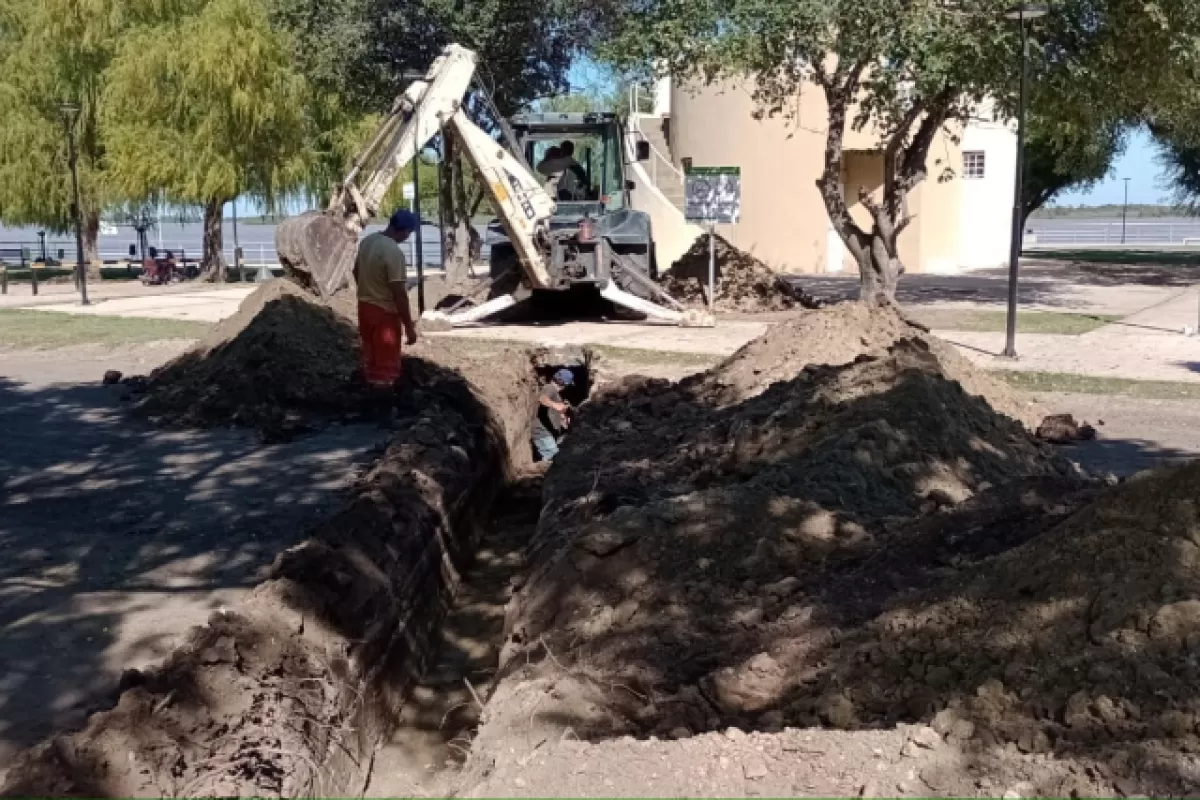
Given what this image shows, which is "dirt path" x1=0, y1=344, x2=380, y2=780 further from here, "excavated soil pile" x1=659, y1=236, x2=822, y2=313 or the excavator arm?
"excavated soil pile" x1=659, y1=236, x2=822, y2=313

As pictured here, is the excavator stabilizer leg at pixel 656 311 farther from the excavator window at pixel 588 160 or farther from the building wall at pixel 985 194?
the building wall at pixel 985 194

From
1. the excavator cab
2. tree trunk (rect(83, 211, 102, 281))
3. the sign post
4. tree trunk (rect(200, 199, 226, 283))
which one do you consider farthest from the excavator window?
tree trunk (rect(83, 211, 102, 281))

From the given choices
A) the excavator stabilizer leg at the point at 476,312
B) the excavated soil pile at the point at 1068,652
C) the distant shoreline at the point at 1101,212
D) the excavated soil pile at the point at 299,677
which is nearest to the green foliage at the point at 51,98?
the excavator stabilizer leg at the point at 476,312

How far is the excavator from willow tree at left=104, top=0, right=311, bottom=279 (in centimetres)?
1258

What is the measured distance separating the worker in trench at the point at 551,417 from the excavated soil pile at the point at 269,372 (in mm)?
1833

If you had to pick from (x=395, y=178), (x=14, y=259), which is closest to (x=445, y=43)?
(x=395, y=178)

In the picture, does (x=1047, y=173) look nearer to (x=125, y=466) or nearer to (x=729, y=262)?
(x=729, y=262)

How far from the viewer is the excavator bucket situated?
1468 centimetres

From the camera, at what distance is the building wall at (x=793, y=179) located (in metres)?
29.5

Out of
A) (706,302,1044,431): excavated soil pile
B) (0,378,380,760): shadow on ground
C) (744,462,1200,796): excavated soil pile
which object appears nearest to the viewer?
(744,462,1200,796): excavated soil pile

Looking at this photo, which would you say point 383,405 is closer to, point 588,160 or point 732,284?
point 588,160

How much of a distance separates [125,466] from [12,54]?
91.8 ft

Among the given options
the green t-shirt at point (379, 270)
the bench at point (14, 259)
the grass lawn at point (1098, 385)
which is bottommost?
the grass lawn at point (1098, 385)

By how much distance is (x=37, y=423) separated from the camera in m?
11.3
